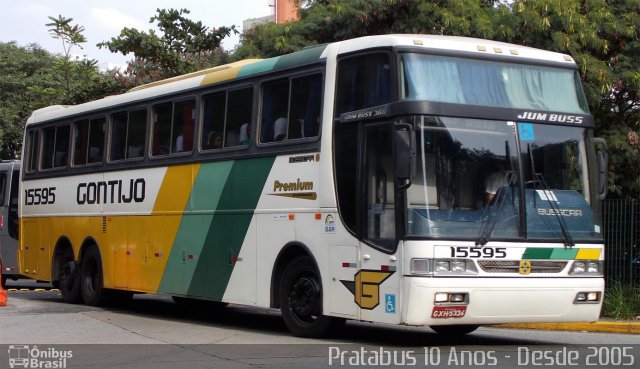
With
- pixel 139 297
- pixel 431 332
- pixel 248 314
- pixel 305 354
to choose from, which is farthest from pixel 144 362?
pixel 139 297

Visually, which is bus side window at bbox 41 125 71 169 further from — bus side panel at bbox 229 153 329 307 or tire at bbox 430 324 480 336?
tire at bbox 430 324 480 336

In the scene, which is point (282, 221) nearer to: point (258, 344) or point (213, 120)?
point (258, 344)

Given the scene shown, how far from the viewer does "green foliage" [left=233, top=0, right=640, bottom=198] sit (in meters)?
20.1

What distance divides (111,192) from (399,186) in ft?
25.8

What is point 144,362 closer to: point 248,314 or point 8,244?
point 248,314

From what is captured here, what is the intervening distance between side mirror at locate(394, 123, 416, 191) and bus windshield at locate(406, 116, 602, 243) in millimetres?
113

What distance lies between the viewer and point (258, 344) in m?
12.3

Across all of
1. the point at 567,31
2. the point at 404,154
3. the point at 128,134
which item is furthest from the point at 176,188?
the point at 567,31

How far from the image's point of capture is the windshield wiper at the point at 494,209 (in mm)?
11358

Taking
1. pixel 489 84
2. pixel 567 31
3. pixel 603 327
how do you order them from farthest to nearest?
pixel 567 31 → pixel 603 327 → pixel 489 84

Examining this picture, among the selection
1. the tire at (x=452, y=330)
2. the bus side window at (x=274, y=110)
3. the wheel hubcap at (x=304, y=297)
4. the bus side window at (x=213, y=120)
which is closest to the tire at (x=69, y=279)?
the bus side window at (x=213, y=120)

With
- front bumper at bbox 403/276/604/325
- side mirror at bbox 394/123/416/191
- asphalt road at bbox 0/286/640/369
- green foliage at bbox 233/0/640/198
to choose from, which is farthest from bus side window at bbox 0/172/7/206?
front bumper at bbox 403/276/604/325

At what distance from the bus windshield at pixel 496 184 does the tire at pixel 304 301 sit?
2.04 m

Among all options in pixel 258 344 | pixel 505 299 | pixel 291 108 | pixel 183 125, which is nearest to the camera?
pixel 505 299
